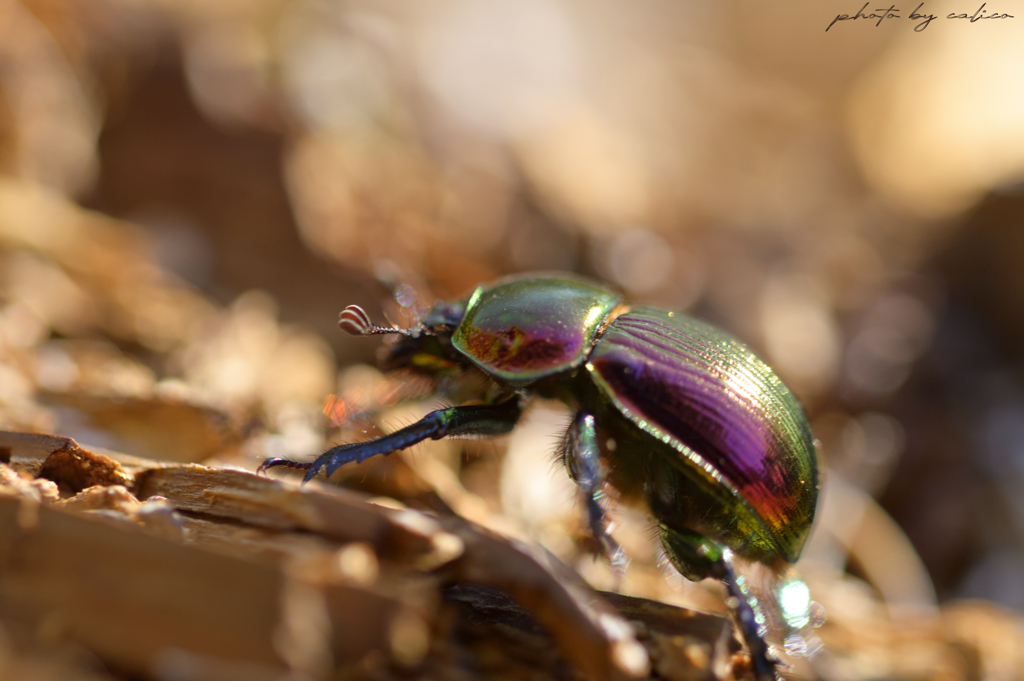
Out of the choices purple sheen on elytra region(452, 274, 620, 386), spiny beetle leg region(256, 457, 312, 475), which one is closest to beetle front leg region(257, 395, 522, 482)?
spiny beetle leg region(256, 457, 312, 475)

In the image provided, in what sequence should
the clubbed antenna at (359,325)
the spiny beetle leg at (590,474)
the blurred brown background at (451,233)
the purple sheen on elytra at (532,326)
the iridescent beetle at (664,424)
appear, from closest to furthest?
the spiny beetle leg at (590,474) < the iridescent beetle at (664,424) < the purple sheen on elytra at (532,326) < the clubbed antenna at (359,325) < the blurred brown background at (451,233)

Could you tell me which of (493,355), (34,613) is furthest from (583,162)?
(34,613)

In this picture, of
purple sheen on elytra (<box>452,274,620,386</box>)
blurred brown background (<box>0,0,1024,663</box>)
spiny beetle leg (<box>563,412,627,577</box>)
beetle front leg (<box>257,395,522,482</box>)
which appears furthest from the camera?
blurred brown background (<box>0,0,1024,663</box>)

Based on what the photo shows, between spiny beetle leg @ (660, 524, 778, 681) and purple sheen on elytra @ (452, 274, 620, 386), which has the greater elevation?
purple sheen on elytra @ (452, 274, 620, 386)

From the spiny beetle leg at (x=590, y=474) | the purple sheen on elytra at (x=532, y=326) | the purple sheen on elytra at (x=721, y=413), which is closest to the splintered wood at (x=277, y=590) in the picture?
the spiny beetle leg at (x=590, y=474)

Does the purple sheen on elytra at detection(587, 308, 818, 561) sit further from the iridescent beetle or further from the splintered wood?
the splintered wood

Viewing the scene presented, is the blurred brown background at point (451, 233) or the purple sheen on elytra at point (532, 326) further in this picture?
the blurred brown background at point (451, 233)

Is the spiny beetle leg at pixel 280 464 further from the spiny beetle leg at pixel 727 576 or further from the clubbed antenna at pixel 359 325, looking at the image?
the spiny beetle leg at pixel 727 576
